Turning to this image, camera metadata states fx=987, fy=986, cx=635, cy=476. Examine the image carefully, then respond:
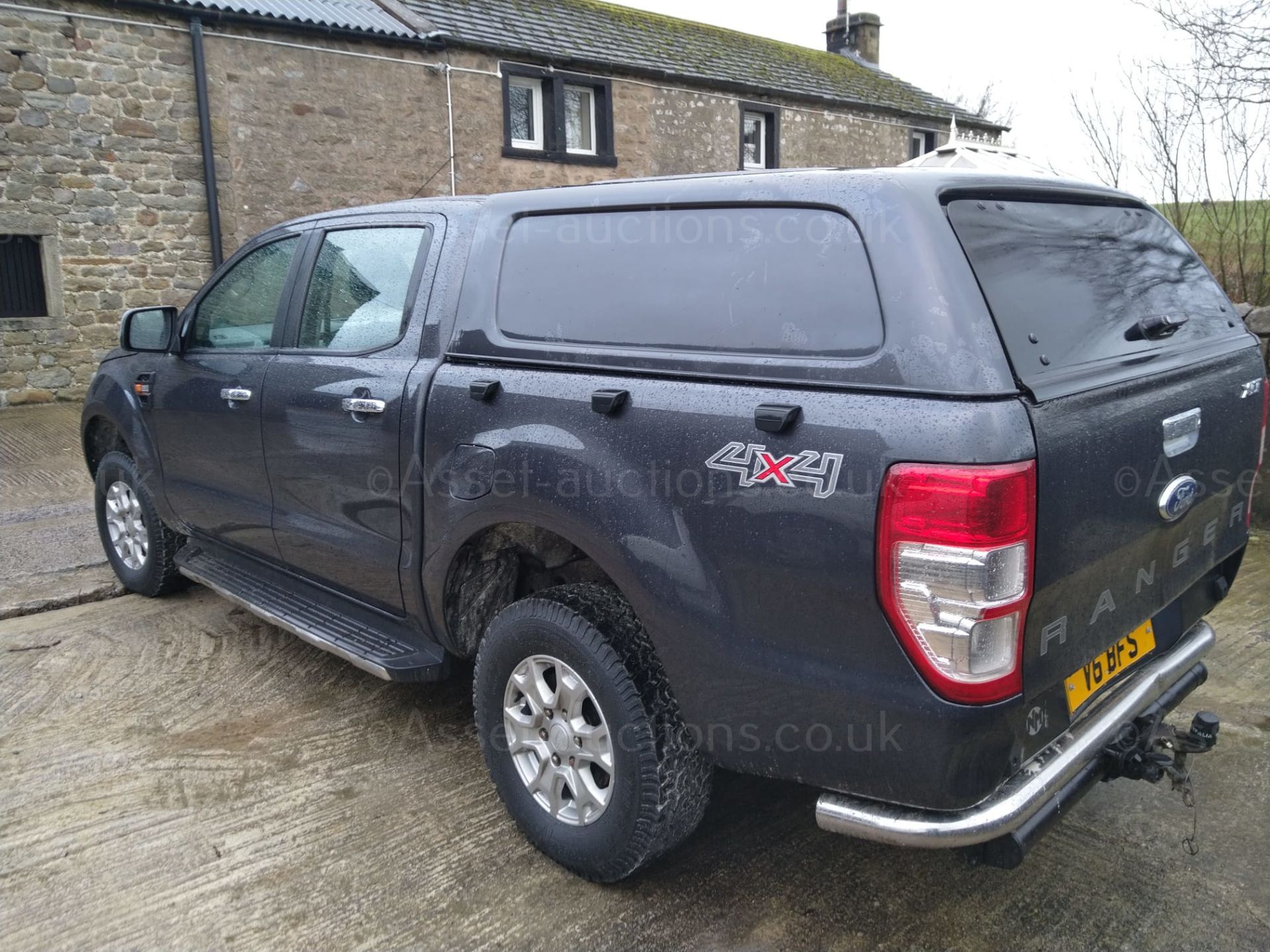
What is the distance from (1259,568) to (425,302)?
4.49 metres

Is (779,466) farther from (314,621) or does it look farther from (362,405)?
(314,621)

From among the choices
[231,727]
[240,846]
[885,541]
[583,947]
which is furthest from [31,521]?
[885,541]

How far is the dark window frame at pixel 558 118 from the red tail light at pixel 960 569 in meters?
13.8

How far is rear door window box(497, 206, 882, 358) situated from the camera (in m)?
2.23

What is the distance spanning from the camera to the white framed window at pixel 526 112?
1511 cm

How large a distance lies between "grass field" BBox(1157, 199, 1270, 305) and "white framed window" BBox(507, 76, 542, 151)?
1006cm

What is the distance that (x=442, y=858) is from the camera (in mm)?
2893

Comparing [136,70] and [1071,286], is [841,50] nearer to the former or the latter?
[136,70]

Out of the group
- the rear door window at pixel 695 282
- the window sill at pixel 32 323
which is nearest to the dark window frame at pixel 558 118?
the window sill at pixel 32 323

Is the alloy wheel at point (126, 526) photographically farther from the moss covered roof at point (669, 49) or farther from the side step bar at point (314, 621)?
the moss covered roof at point (669, 49)

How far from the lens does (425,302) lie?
3.23 m

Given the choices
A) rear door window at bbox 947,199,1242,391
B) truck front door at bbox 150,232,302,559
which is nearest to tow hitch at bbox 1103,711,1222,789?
rear door window at bbox 947,199,1242,391

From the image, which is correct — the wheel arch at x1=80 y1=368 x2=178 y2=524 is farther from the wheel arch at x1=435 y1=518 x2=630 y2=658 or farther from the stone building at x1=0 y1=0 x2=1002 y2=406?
the stone building at x1=0 y1=0 x2=1002 y2=406

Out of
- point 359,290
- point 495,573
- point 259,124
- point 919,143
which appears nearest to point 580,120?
point 259,124
